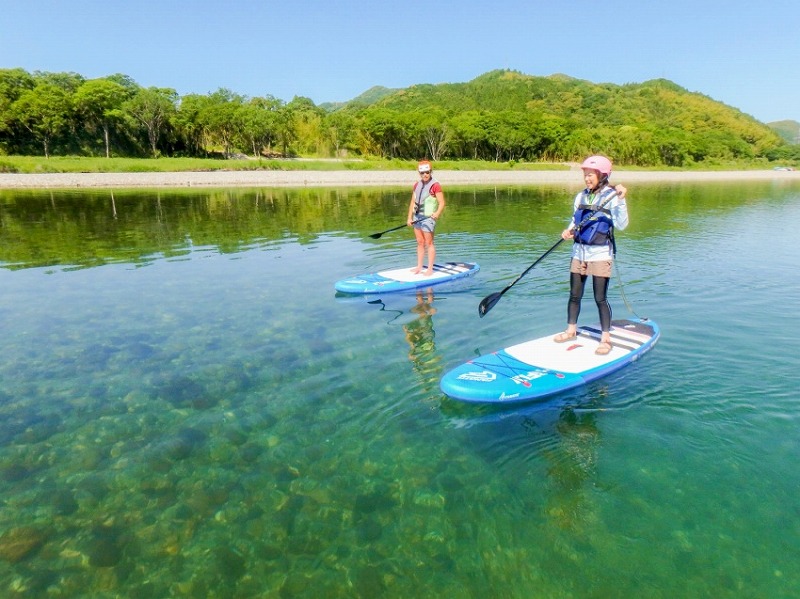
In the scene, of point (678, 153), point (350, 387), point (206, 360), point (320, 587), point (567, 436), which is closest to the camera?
point (320, 587)

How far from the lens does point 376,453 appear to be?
550 centimetres

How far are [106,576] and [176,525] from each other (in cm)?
63

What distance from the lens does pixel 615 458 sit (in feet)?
17.5

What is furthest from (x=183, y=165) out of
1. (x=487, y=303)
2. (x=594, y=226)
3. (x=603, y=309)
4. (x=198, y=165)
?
(x=603, y=309)

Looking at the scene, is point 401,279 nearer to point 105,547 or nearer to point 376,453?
point 376,453

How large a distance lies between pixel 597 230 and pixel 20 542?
7.32 m

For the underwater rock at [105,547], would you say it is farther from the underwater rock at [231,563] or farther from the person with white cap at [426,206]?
the person with white cap at [426,206]

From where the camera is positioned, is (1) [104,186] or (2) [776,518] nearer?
(2) [776,518]

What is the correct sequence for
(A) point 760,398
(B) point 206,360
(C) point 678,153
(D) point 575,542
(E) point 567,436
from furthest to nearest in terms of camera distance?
1. (C) point 678,153
2. (B) point 206,360
3. (A) point 760,398
4. (E) point 567,436
5. (D) point 575,542

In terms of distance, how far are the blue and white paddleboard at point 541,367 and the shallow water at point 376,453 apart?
228 mm

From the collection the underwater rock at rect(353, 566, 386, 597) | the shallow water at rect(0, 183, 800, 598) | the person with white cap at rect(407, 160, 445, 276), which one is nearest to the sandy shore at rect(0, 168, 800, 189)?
the person with white cap at rect(407, 160, 445, 276)

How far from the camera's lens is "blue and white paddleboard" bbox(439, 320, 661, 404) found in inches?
248

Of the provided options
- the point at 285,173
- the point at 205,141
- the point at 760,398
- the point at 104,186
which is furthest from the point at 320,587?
the point at 205,141

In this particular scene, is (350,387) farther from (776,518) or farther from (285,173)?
(285,173)
